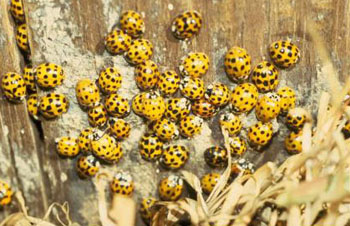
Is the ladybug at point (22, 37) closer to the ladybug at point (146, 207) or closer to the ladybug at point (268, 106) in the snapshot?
the ladybug at point (146, 207)

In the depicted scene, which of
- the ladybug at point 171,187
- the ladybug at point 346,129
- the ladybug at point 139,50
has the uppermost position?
the ladybug at point 139,50

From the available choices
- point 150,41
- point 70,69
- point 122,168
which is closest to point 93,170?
point 122,168

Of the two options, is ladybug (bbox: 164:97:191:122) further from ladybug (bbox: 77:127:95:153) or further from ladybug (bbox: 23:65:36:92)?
ladybug (bbox: 23:65:36:92)

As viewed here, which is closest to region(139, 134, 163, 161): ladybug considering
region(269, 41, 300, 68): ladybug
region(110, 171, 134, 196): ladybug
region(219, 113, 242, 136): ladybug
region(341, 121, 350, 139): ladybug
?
region(110, 171, 134, 196): ladybug

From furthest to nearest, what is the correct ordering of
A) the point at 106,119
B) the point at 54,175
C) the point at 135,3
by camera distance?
1. the point at 54,175
2. the point at 106,119
3. the point at 135,3

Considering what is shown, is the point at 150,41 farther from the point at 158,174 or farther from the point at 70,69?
the point at 158,174

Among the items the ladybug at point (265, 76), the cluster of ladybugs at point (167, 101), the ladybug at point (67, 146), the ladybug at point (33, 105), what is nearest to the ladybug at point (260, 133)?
the cluster of ladybugs at point (167, 101)
